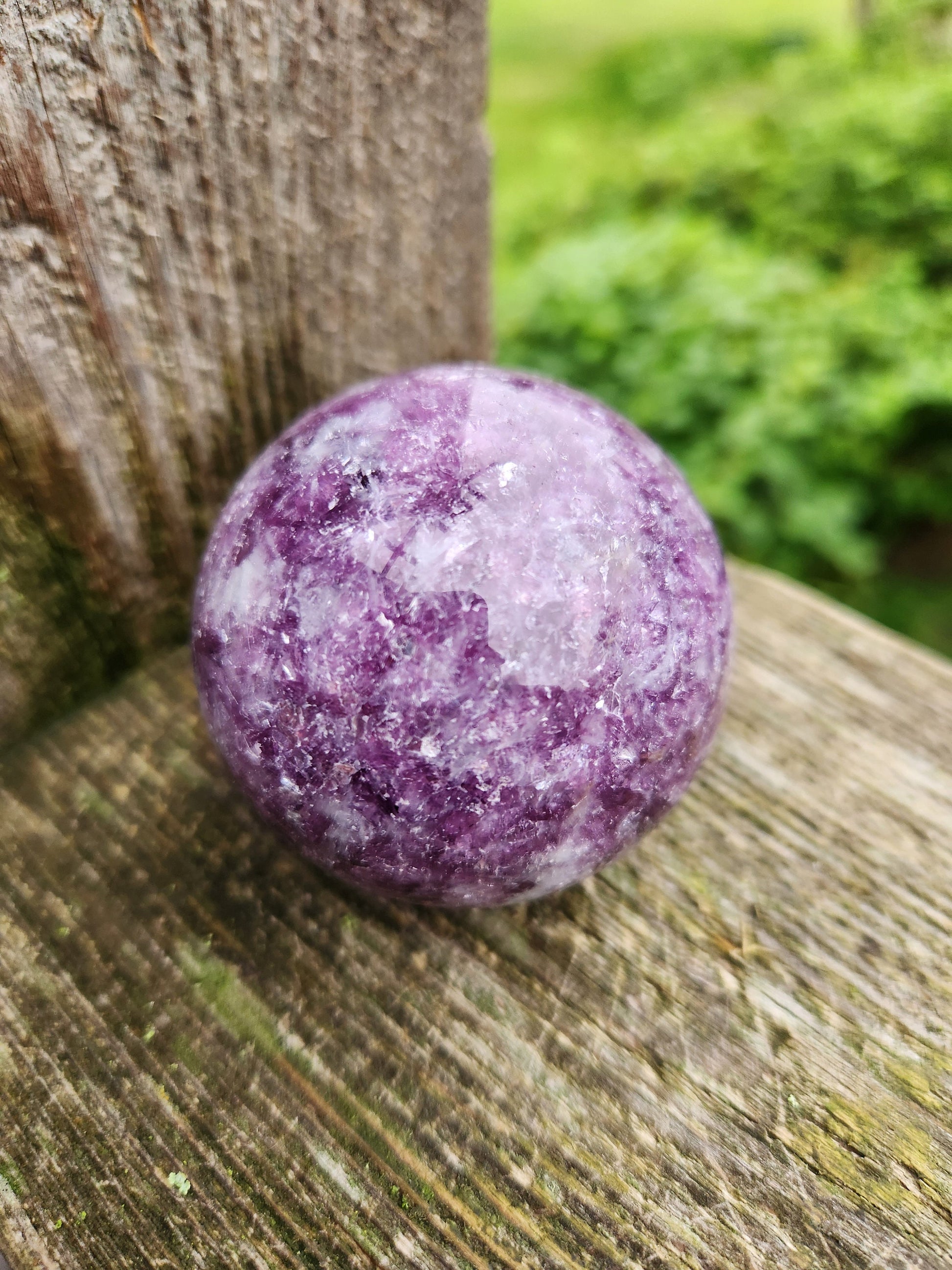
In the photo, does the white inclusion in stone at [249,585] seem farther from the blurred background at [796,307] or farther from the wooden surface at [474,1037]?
the blurred background at [796,307]

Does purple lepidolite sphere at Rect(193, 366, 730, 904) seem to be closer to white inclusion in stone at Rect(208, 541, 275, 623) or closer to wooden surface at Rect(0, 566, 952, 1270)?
white inclusion in stone at Rect(208, 541, 275, 623)

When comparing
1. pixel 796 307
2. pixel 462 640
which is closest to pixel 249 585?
pixel 462 640

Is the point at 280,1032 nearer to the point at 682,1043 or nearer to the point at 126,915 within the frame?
the point at 126,915

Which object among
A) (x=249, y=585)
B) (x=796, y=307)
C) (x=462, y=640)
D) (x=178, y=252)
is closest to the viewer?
(x=462, y=640)

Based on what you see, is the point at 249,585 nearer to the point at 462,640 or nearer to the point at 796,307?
the point at 462,640

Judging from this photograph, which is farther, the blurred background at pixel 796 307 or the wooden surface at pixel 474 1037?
the blurred background at pixel 796 307

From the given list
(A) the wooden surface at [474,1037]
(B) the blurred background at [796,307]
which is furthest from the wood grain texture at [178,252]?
(B) the blurred background at [796,307]
